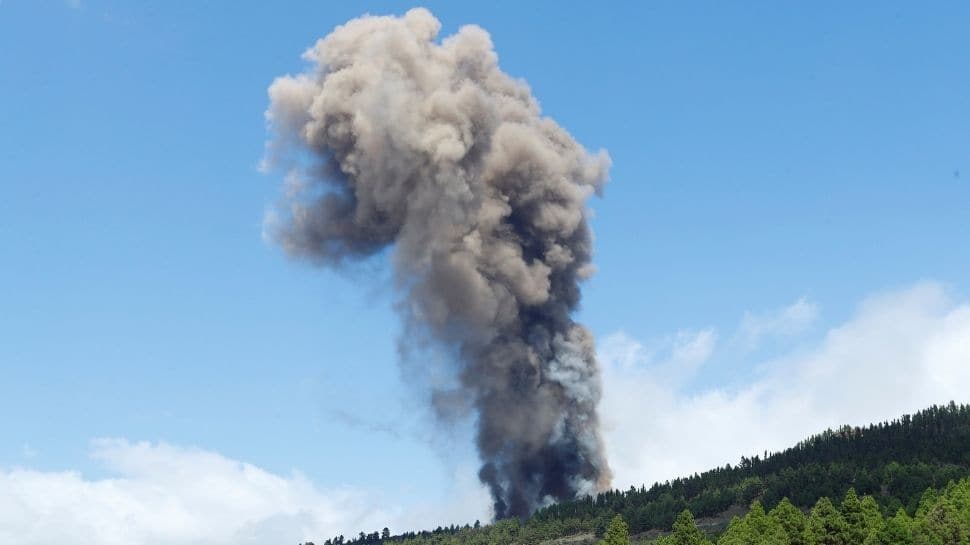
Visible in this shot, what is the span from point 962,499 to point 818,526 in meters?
20.3

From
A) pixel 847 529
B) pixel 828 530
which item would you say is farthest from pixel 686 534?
pixel 847 529

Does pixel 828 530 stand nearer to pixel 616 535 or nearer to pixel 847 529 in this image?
pixel 847 529

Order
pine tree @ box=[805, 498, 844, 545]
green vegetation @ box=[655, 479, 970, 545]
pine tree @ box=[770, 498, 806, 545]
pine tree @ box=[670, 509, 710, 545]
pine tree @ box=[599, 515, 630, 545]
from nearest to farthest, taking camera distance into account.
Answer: green vegetation @ box=[655, 479, 970, 545], pine tree @ box=[670, 509, 710, 545], pine tree @ box=[599, 515, 630, 545], pine tree @ box=[805, 498, 844, 545], pine tree @ box=[770, 498, 806, 545]

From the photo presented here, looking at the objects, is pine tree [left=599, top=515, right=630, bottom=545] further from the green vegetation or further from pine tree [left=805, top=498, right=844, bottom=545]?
pine tree [left=805, top=498, right=844, bottom=545]

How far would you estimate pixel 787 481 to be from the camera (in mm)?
191250

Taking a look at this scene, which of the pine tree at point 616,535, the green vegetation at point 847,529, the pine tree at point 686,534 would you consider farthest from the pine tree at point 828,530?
the pine tree at point 616,535

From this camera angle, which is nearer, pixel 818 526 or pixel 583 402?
pixel 818 526

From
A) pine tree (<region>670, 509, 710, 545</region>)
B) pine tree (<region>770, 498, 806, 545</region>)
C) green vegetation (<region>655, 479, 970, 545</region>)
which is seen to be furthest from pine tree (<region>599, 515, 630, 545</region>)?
pine tree (<region>770, 498, 806, 545</region>)

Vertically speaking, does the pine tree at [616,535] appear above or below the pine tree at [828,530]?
above

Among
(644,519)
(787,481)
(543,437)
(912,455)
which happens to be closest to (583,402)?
(543,437)

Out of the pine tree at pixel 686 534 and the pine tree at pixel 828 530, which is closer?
the pine tree at pixel 686 534

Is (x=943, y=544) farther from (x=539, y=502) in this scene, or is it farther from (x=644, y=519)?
(x=539, y=502)

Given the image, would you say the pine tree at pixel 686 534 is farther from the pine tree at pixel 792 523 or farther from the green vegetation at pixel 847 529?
the pine tree at pixel 792 523

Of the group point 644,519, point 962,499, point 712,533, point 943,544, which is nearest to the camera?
point 943,544
